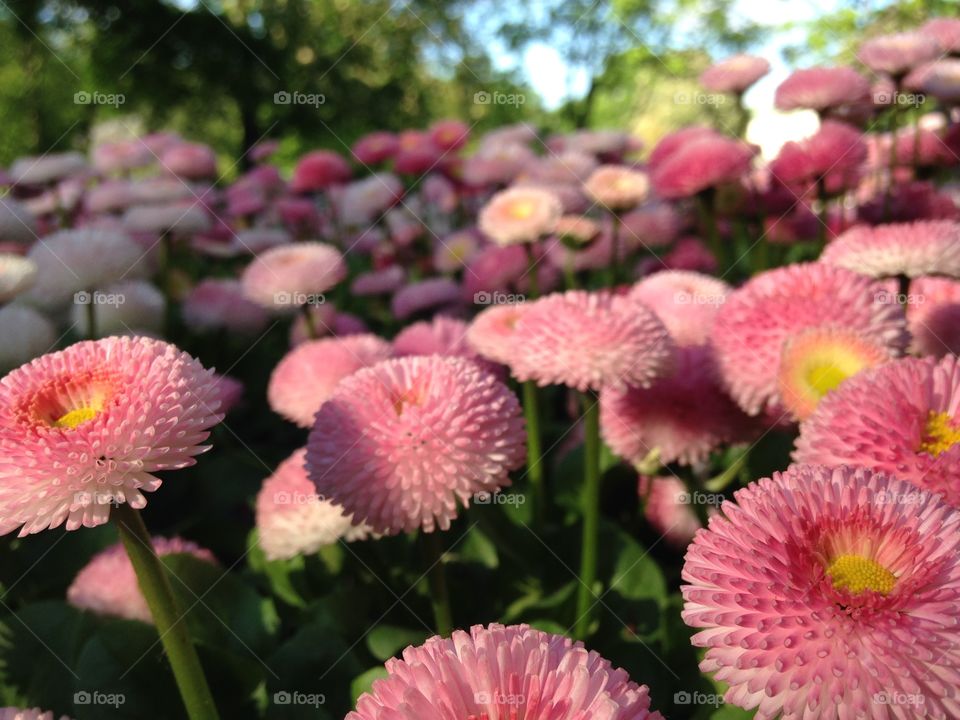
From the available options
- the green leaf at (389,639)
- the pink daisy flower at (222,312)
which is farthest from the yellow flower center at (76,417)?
the pink daisy flower at (222,312)

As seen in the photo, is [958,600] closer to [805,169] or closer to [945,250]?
[945,250]

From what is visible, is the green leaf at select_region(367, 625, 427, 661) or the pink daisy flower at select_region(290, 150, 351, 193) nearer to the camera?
the green leaf at select_region(367, 625, 427, 661)

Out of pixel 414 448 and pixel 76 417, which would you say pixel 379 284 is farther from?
pixel 76 417

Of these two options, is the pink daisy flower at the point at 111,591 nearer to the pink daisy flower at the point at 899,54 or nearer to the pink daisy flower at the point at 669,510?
the pink daisy flower at the point at 669,510

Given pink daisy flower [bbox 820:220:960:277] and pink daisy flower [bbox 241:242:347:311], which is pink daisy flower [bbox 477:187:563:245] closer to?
pink daisy flower [bbox 241:242:347:311]

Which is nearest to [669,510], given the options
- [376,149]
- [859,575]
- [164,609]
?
[859,575]

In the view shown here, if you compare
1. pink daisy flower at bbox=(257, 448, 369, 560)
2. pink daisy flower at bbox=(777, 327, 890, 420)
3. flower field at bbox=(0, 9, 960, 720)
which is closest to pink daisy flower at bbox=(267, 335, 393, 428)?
flower field at bbox=(0, 9, 960, 720)

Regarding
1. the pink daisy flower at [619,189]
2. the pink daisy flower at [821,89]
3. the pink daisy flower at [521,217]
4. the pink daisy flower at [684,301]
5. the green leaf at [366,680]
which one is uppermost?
the pink daisy flower at [821,89]
